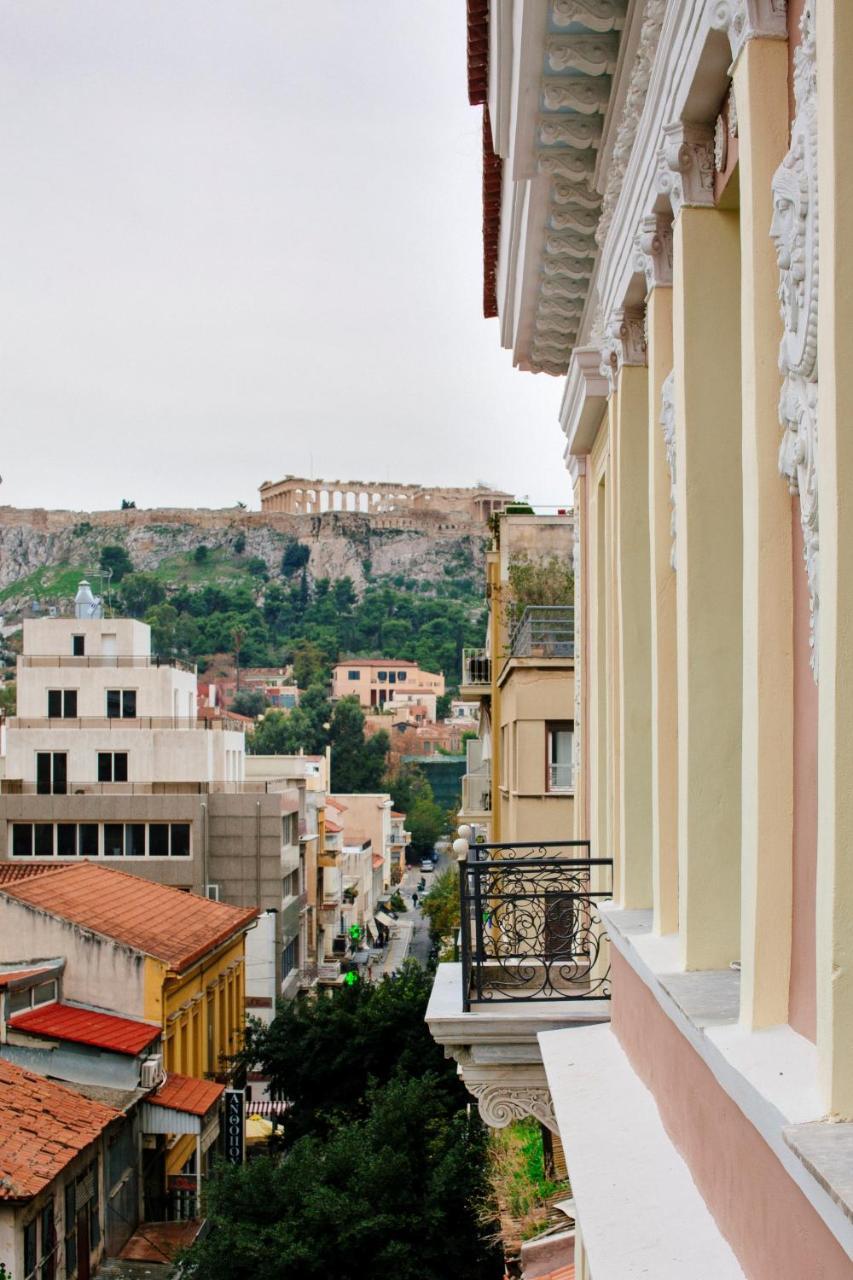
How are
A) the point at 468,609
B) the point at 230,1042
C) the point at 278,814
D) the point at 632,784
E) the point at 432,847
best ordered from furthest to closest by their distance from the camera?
the point at 468,609, the point at 432,847, the point at 278,814, the point at 230,1042, the point at 632,784

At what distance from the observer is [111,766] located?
158 ft

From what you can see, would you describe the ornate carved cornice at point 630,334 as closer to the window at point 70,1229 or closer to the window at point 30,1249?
the window at point 30,1249

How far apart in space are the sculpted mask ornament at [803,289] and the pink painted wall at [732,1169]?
1.00m

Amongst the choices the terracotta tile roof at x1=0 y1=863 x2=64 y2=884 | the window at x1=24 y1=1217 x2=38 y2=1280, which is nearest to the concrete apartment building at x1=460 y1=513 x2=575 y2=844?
the window at x1=24 y1=1217 x2=38 y2=1280

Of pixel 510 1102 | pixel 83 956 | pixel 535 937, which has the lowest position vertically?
pixel 83 956

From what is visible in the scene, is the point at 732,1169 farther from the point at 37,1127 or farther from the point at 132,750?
the point at 132,750

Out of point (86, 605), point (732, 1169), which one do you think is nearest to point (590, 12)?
point (732, 1169)

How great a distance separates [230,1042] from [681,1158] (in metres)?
30.1

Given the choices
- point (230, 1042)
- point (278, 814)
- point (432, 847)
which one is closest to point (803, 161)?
→ point (230, 1042)

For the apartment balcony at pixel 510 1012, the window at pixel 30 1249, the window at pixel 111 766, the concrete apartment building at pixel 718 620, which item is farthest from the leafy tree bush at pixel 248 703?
the concrete apartment building at pixel 718 620

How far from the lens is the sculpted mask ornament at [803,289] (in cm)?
300

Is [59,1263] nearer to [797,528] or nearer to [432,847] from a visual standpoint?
[797,528]

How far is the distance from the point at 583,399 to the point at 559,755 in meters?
12.3

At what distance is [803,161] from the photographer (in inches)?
121
